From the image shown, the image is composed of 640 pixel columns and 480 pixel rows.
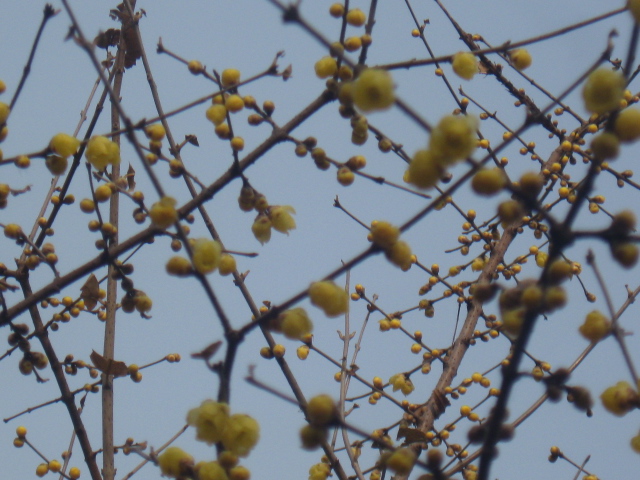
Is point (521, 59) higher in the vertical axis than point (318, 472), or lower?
higher

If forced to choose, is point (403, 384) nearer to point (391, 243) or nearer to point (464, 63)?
point (464, 63)

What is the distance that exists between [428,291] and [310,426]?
126 inches

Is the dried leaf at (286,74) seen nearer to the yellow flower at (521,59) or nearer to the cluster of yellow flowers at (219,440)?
the yellow flower at (521,59)

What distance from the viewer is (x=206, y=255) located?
6.14ft

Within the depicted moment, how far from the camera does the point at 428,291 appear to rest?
4.69 m

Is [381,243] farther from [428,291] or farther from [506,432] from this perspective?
[428,291]

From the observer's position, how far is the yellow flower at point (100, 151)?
237 cm

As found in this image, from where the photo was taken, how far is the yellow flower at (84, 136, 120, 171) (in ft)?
7.77

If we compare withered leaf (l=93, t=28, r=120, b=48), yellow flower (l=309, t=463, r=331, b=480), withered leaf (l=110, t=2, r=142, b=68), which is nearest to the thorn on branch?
withered leaf (l=110, t=2, r=142, b=68)

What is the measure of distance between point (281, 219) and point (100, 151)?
0.68 m

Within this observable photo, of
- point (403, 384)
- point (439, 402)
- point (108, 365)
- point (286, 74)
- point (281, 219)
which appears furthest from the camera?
point (403, 384)

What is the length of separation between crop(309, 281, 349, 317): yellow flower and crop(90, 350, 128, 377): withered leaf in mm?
1961

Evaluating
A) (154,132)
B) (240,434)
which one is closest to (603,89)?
(240,434)

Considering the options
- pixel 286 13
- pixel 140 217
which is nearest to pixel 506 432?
pixel 286 13
